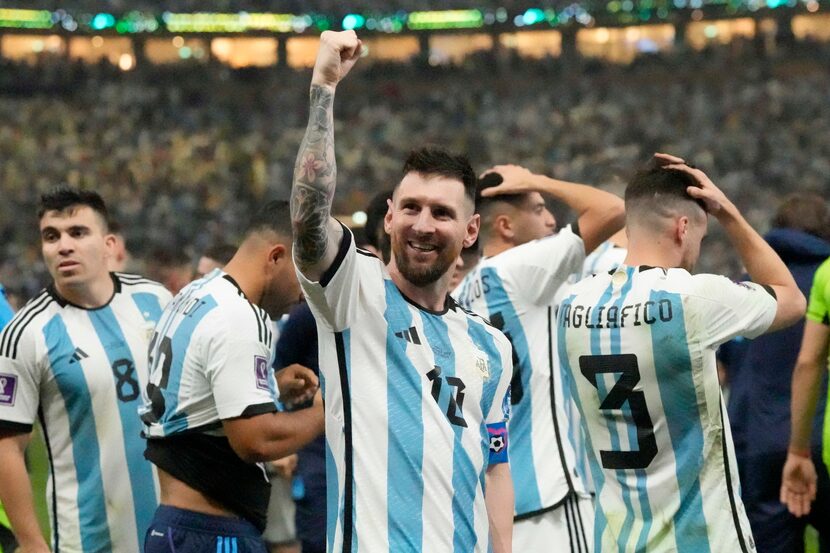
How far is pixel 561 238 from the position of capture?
5113 mm

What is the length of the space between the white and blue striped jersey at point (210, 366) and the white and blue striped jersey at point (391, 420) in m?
0.66

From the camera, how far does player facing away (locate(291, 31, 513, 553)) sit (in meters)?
3.28

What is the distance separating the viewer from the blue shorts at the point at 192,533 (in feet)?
14.0

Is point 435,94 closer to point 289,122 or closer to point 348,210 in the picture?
point 289,122

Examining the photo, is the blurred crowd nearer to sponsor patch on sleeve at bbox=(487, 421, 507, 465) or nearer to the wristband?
the wristband

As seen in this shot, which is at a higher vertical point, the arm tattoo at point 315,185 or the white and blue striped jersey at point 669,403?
the arm tattoo at point 315,185

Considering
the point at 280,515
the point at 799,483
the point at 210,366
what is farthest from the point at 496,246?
the point at 280,515

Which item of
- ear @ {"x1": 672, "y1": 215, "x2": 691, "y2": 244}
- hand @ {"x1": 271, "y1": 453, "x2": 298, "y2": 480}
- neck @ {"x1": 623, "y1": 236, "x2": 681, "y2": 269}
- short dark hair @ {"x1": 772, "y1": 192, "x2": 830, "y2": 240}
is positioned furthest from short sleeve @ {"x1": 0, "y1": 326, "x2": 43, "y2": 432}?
short dark hair @ {"x1": 772, "y1": 192, "x2": 830, "y2": 240}

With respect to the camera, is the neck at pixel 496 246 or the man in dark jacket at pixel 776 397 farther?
the man in dark jacket at pixel 776 397

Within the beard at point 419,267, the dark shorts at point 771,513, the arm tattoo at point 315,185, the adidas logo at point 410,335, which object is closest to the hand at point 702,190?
the beard at point 419,267

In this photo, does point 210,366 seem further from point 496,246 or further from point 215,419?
point 496,246

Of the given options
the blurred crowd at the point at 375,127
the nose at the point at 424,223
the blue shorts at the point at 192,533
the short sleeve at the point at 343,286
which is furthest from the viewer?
the blurred crowd at the point at 375,127

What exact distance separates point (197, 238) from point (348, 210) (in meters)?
3.34

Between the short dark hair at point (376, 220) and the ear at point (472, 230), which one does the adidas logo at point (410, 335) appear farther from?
the short dark hair at point (376, 220)
